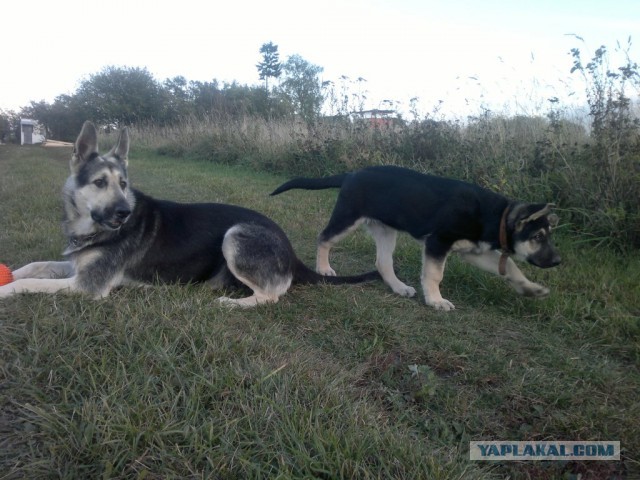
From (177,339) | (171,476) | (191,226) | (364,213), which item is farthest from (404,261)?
(171,476)

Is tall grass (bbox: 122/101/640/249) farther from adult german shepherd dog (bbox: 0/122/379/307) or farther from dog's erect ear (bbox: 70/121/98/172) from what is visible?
dog's erect ear (bbox: 70/121/98/172)

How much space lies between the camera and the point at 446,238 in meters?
4.39

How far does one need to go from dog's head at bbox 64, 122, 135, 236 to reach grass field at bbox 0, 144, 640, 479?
612mm

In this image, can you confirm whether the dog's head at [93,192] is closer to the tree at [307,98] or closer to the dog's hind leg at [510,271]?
the dog's hind leg at [510,271]

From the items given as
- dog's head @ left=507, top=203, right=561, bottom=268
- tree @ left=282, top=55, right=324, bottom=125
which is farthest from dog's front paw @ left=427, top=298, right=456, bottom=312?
tree @ left=282, top=55, right=324, bottom=125

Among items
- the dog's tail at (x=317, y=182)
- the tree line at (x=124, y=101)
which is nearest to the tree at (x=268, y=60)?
the tree line at (x=124, y=101)

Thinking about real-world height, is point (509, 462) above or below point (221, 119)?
below

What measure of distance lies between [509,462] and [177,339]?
1.87m

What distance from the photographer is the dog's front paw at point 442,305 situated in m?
4.16

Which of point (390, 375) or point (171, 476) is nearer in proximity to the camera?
point (171, 476)

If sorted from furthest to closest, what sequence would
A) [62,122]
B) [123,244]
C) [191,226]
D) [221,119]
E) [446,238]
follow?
1. [62,122]
2. [221,119]
3. [446,238]
4. [191,226]
5. [123,244]

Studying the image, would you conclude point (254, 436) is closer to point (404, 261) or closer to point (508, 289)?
point (508, 289)

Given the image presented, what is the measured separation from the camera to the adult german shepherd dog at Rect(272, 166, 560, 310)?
14.0ft

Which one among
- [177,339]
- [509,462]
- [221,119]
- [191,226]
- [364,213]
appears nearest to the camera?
[509,462]
